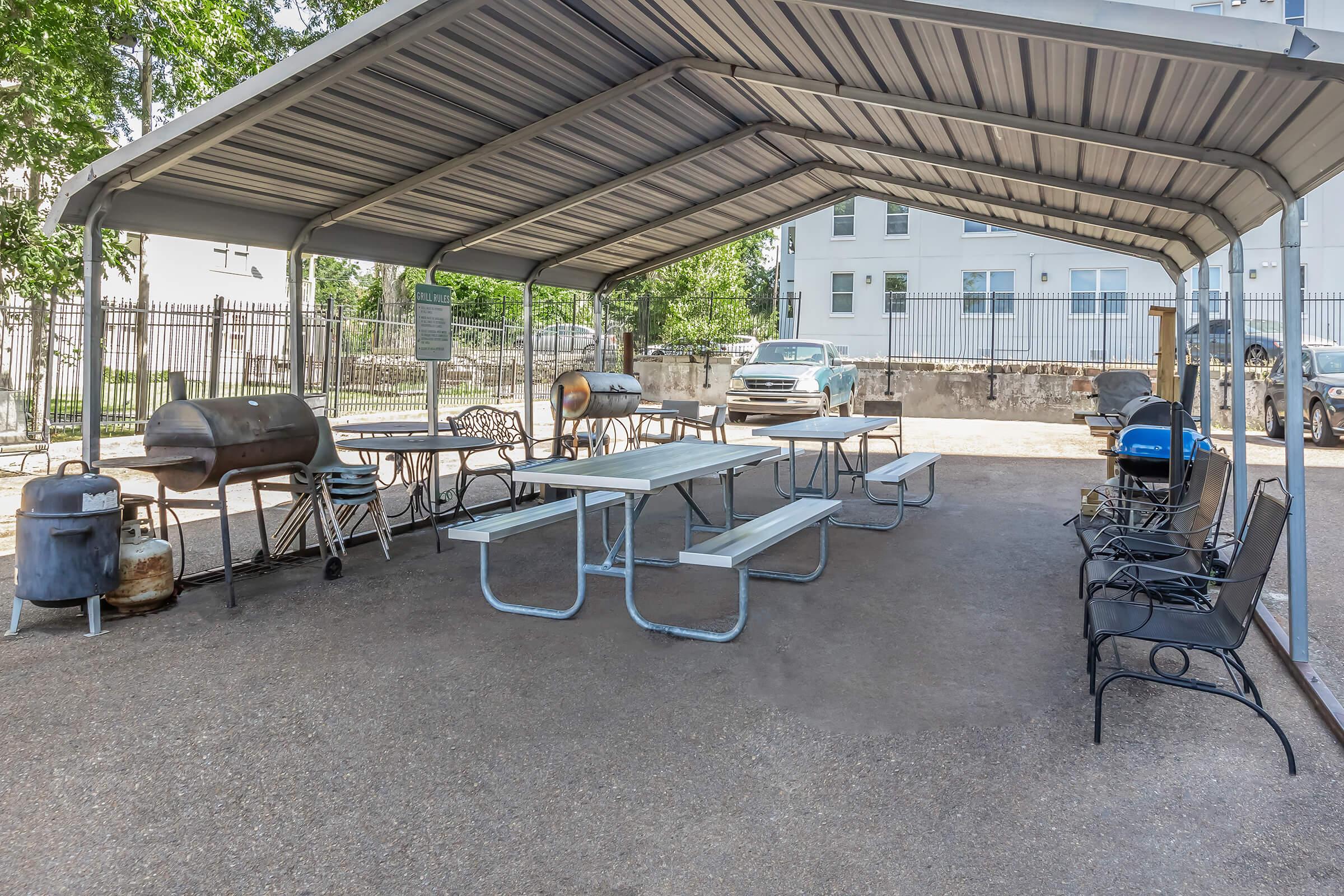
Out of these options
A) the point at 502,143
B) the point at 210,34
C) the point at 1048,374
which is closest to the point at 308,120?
the point at 502,143

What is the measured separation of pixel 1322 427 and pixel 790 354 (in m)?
9.14

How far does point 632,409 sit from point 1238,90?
711cm

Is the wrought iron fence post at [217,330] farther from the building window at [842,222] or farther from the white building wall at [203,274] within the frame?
the building window at [842,222]

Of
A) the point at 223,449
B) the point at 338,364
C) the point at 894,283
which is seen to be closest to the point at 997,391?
the point at 894,283

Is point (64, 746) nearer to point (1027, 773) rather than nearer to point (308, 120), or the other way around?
point (1027, 773)

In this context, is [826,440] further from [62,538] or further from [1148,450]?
[62,538]

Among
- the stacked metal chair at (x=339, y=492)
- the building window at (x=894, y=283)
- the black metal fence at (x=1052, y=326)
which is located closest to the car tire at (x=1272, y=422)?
the black metal fence at (x=1052, y=326)

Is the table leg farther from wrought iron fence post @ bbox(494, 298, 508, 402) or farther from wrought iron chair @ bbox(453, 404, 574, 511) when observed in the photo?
wrought iron fence post @ bbox(494, 298, 508, 402)

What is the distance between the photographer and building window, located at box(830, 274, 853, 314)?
1124 inches

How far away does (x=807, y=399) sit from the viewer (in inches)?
696

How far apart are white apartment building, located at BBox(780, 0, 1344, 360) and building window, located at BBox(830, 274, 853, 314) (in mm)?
30

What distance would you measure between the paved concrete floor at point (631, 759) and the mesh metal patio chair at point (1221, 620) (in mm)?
197

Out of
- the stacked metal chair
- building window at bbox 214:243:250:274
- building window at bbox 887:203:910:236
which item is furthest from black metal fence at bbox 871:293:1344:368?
building window at bbox 214:243:250:274

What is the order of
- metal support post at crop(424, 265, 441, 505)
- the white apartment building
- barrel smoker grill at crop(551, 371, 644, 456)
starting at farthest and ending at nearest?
the white apartment building < barrel smoker grill at crop(551, 371, 644, 456) < metal support post at crop(424, 265, 441, 505)
